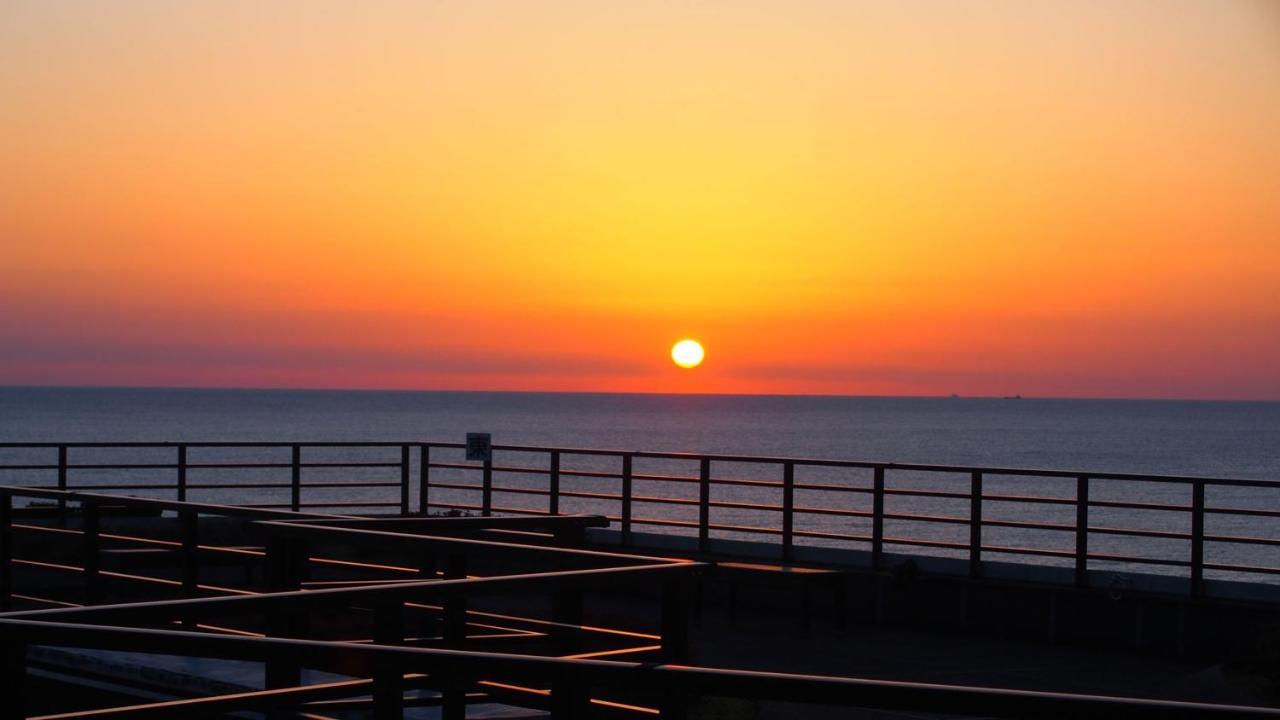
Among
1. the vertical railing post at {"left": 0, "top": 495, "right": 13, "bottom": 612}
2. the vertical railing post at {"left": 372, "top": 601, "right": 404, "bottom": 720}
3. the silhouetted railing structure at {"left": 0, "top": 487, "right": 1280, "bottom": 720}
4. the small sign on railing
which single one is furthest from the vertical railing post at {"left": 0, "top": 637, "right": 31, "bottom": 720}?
the small sign on railing

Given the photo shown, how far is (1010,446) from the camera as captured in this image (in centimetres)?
13575

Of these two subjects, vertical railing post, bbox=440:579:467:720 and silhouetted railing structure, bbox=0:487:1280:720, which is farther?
vertical railing post, bbox=440:579:467:720

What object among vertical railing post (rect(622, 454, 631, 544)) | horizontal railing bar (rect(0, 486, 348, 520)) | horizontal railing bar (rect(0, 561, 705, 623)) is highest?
horizontal railing bar (rect(0, 561, 705, 623))

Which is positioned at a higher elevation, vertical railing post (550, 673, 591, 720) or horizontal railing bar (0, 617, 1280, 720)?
horizontal railing bar (0, 617, 1280, 720)

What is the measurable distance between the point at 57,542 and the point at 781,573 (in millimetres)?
8141

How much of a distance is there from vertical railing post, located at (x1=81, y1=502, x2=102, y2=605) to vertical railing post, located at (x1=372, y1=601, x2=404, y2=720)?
4.50 m

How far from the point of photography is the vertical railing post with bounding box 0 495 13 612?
9.19 meters

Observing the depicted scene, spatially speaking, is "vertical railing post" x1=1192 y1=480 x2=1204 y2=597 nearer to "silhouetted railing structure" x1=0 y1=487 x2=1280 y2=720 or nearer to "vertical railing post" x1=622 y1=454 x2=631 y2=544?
"silhouetted railing structure" x1=0 y1=487 x2=1280 y2=720

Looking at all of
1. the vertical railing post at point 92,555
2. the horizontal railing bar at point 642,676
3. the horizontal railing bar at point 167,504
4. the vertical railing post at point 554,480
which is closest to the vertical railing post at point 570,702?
the horizontal railing bar at point 642,676

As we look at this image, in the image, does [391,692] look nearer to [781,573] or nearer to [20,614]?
[20,614]

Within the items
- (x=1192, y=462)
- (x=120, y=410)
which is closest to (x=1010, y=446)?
(x=1192, y=462)

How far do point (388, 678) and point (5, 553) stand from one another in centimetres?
569

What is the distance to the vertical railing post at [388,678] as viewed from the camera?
4.49 metres

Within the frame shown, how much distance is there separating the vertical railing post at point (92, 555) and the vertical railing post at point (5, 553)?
526mm
